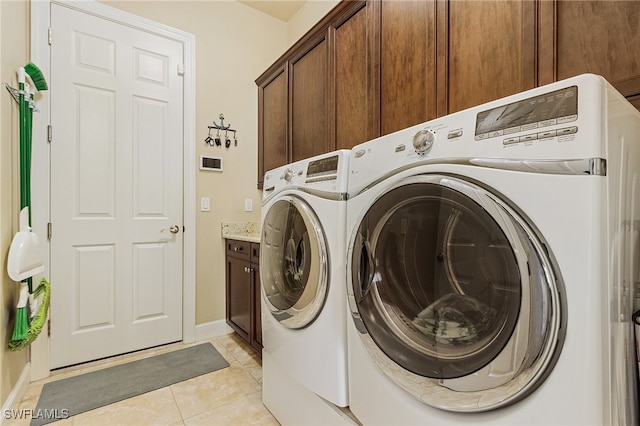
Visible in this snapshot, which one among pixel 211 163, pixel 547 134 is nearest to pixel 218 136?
pixel 211 163

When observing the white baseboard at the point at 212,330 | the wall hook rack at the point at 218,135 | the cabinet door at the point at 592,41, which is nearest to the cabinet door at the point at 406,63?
the cabinet door at the point at 592,41

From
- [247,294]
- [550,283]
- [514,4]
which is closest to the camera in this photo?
[550,283]

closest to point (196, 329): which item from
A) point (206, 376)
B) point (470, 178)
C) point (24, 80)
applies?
point (206, 376)

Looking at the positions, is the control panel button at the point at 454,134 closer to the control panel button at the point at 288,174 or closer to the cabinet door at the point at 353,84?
the control panel button at the point at 288,174

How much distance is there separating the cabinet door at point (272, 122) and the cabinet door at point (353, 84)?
65cm

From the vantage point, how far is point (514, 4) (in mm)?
1125

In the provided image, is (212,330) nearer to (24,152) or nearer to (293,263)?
(293,263)

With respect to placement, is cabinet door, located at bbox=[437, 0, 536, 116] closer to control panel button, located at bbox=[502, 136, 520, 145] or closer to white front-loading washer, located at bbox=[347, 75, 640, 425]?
white front-loading washer, located at bbox=[347, 75, 640, 425]

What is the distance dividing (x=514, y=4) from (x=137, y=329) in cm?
280

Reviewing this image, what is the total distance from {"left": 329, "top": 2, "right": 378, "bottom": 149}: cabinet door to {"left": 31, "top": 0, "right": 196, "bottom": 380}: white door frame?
4.03 feet

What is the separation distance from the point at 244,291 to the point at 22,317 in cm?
117

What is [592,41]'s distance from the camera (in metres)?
0.97

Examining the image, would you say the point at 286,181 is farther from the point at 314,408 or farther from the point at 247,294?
the point at 247,294

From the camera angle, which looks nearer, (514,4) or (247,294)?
(514,4)
